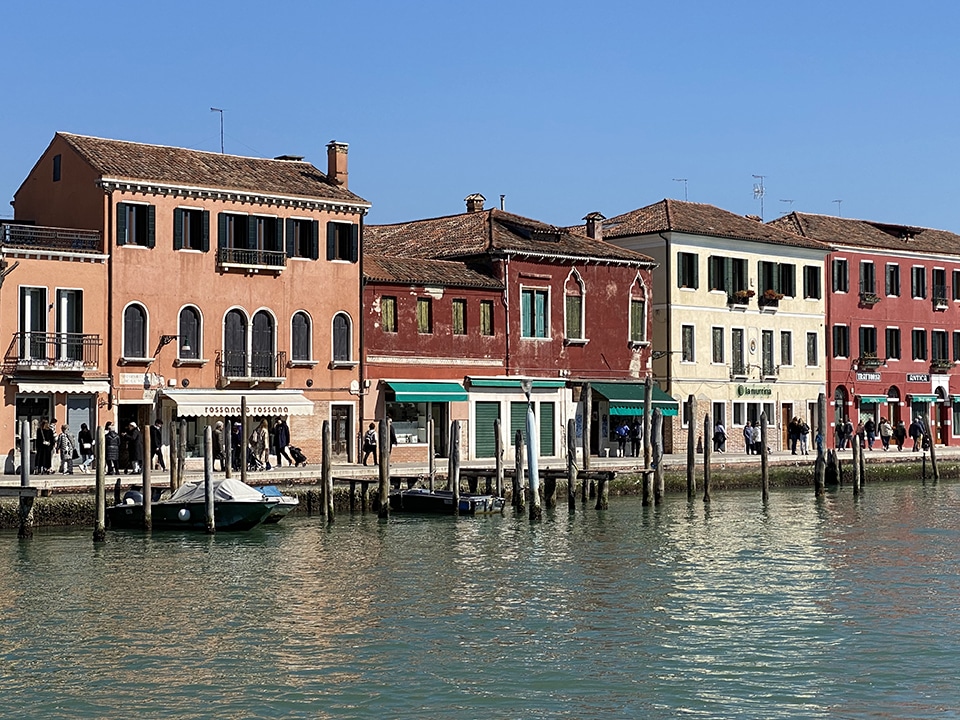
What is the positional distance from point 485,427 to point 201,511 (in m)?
16.5

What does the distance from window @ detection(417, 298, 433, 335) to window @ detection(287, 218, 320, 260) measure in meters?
3.63

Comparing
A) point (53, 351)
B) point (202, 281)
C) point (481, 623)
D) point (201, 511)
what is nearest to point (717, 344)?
point (202, 281)

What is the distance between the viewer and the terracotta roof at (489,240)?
51219 mm

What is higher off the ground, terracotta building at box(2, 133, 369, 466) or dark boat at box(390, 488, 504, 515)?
terracotta building at box(2, 133, 369, 466)

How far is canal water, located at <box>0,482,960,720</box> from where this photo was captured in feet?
60.3

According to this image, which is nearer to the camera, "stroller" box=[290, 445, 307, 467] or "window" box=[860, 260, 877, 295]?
"stroller" box=[290, 445, 307, 467]

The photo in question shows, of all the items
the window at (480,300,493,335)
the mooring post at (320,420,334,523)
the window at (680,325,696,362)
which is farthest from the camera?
the window at (680,325,696,362)

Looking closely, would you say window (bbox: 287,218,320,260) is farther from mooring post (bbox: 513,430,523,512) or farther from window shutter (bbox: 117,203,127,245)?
mooring post (bbox: 513,430,523,512)

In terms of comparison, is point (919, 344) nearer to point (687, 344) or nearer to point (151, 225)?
point (687, 344)

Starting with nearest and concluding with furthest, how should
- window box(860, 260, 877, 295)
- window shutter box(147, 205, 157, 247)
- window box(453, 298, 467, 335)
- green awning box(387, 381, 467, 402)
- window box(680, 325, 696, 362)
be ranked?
window shutter box(147, 205, 157, 247), green awning box(387, 381, 467, 402), window box(453, 298, 467, 335), window box(680, 325, 696, 362), window box(860, 260, 877, 295)

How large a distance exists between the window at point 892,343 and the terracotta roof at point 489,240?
1363 centimetres

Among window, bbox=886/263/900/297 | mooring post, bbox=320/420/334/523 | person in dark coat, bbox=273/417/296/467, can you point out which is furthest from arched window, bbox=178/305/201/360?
window, bbox=886/263/900/297

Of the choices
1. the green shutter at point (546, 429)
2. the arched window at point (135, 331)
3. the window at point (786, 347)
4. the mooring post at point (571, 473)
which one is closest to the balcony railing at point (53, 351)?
the arched window at point (135, 331)

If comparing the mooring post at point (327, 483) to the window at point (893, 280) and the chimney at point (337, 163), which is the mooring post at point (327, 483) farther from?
the window at point (893, 280)
